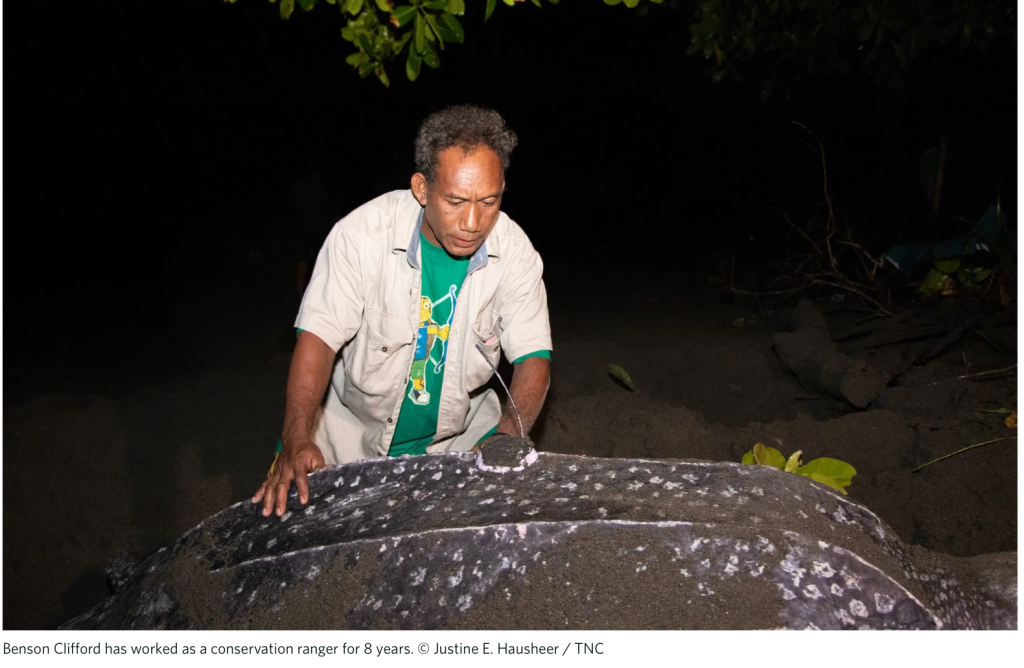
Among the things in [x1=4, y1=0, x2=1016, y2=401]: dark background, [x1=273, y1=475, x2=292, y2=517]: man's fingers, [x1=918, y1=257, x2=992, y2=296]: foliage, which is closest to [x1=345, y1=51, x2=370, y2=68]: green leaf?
[x1=273, y1=475, x2=292, y2=517]: man's fingers

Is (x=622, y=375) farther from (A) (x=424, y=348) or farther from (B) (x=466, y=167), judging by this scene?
(B) (x=466, y=167)

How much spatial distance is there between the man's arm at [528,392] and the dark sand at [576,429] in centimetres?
66

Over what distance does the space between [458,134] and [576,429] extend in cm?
189

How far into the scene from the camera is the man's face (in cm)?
173

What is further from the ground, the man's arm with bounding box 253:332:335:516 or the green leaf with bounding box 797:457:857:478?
the man's arm with bounding box 253:332:335:516

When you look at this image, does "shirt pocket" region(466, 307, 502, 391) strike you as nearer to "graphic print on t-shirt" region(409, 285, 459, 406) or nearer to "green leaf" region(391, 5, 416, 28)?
"graphic print on t-shirt" region(409, 285, 459, 406)

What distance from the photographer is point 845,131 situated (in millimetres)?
11805

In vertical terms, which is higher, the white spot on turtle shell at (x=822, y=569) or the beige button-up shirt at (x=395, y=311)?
the beige button-up shirt at (x=395, y=311)

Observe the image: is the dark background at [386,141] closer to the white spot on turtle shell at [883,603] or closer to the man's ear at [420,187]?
the man's ear at [420,187]

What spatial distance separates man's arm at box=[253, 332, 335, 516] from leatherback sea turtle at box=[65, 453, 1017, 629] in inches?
2.0

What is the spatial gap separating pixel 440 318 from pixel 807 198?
409 inches

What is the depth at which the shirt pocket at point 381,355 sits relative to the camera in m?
Result: 2.01

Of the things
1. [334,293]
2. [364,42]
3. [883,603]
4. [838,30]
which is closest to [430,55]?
[364,42]

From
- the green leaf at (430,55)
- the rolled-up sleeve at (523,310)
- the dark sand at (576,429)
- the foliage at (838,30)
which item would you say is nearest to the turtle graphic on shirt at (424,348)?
the rolled-up sleeve at (523,310)
